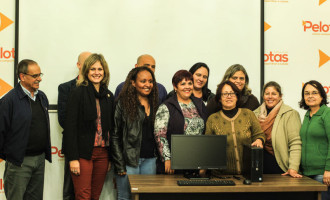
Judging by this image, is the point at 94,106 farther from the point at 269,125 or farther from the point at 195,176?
the point at 269,125

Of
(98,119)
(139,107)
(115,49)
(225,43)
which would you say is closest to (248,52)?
(225,43)

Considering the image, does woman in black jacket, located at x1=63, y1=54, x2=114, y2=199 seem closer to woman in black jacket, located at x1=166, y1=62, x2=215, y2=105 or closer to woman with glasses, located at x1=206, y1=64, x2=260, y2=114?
woman in black jacket, located at x1=166, y1=62, x2=215, y2=105

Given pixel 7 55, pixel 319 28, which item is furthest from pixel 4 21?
pixel 319 28

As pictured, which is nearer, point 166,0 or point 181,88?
point 181,88

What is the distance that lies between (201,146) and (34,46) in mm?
2342

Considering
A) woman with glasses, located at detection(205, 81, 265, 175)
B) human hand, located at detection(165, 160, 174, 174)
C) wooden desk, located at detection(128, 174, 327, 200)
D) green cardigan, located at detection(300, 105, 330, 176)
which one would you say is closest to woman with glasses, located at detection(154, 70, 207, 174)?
human hand, located at detection(165, 160, 174, 174)

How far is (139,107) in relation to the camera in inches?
119

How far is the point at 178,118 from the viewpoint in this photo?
293 centimetres

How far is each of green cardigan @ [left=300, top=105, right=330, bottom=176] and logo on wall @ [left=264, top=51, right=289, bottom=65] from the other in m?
1.43

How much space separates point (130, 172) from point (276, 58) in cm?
242

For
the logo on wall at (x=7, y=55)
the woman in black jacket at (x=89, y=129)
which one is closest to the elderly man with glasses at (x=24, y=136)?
the woman in black jacket at (x=89, y=129)

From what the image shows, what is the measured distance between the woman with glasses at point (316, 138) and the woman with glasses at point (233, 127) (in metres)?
0.42

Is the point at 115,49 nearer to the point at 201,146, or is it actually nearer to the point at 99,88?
the point at 99,88

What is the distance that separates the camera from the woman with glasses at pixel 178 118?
288cm
